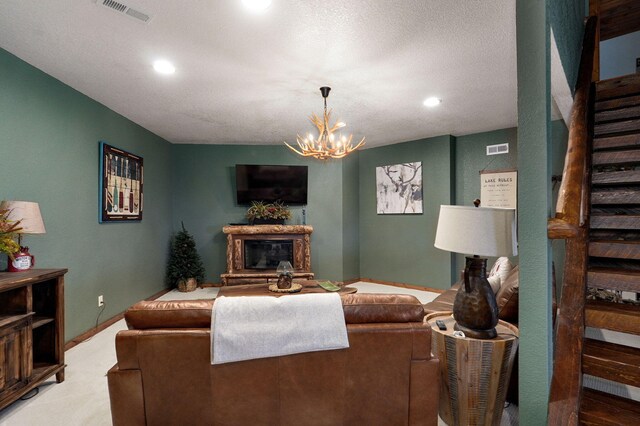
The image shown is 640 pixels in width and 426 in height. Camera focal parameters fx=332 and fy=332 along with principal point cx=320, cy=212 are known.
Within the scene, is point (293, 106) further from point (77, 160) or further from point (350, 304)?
point (350, 304)

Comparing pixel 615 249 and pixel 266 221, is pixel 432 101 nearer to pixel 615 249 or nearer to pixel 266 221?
pixel 615 249

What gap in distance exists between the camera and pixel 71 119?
11.0ft

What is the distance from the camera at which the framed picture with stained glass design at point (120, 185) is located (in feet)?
12.6

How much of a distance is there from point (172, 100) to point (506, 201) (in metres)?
4.75

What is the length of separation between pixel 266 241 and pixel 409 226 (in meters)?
2.49

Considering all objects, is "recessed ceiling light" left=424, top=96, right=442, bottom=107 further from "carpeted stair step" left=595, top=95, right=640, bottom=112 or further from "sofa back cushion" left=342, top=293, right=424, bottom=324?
"sofa back cushion" left=342, top=293, right=424, bottom=324

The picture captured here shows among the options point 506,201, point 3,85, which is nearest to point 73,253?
point 3,85

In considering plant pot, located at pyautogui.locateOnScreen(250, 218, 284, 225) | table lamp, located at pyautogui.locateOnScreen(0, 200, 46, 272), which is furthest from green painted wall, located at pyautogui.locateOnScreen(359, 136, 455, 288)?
table lamp, located at pyautogui.locateOnScreen(0, 200, 46, 272)

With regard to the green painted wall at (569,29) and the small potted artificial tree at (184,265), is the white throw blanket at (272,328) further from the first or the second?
the small potted artificial tree at (184,265)

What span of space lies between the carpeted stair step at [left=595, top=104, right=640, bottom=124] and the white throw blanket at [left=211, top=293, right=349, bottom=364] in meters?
2.78

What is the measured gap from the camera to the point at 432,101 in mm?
3820

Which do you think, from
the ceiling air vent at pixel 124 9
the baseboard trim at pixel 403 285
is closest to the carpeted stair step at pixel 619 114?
the baseboard trim at pixel 403 285

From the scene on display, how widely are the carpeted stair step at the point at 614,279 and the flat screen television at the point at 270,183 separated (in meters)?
4.66

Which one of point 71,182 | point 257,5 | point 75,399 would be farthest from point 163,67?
point 75,399
